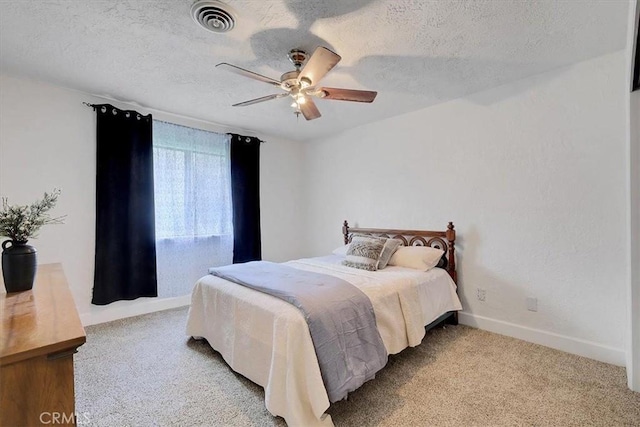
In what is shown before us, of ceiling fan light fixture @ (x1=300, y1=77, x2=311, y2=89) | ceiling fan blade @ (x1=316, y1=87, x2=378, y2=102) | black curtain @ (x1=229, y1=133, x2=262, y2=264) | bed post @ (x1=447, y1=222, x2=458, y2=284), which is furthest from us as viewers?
black curtain @ (x1=229, y1=133, x2=262, y2=264)

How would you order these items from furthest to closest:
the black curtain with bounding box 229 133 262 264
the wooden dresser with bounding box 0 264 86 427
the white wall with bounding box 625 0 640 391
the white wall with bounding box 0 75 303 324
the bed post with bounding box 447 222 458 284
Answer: the black curtain with bounding box 229 133 262 264 < the bed post with bounding box 447 222 458 284 < the white wall with bounding box 0 75 303 324 < the white wall with bounding box 625 0 640 391 < the wooden dresser with bounding box 0 264 86 427

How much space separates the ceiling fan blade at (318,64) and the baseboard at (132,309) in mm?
3243

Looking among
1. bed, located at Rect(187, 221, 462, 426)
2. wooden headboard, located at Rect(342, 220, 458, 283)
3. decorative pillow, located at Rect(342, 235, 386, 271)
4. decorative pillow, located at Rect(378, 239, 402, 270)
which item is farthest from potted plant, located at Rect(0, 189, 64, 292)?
wooden headboard, located at Rect(342, 220, 458, 283)

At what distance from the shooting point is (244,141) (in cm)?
432

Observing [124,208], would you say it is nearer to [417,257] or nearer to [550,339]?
[417,257]

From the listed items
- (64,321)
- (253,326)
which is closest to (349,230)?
(253,326)

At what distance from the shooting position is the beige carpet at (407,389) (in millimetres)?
1729

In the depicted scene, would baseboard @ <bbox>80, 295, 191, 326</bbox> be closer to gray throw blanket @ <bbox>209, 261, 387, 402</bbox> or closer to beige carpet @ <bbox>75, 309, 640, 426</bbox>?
beige carpet @ <bbox>75, 309, 640, 426</bbox>

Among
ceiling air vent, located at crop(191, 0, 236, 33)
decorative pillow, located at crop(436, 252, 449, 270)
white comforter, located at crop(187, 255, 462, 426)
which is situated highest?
ceiling air vent, located at crop(191, 0, 236, 33)

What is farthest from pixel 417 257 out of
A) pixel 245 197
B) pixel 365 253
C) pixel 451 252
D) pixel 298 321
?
pixel 245 197

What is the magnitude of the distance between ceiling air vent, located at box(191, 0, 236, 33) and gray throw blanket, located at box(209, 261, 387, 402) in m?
1.83

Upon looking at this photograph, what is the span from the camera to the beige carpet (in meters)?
1.73

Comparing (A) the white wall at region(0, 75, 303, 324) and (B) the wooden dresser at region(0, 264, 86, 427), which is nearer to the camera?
(B) the wooden dresser at region(0, 264, 86, 427)

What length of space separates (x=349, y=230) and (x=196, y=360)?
257 cm
